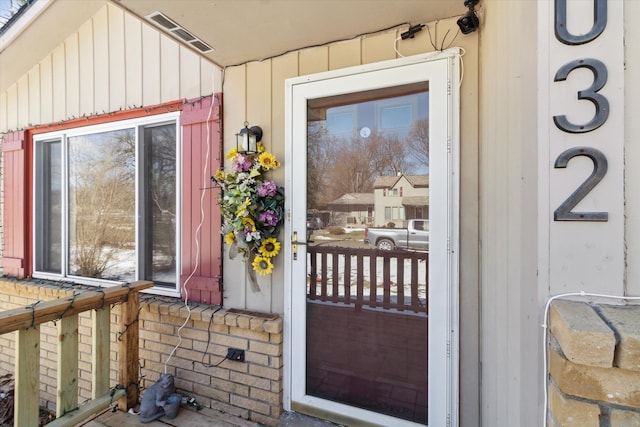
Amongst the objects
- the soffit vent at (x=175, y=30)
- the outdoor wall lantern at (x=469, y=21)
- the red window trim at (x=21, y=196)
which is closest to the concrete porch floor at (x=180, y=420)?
the red window trim at (x=21, y=196)

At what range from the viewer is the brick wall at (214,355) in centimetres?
193

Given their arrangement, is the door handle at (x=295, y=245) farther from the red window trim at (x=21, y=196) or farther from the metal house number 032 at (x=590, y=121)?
the red window trim at (x=21, y=196)

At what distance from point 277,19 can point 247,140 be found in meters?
0.71

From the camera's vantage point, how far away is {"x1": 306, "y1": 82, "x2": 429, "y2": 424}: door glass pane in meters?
1.66

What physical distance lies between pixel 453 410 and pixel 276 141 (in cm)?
187

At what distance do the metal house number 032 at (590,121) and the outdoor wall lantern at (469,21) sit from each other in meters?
0.80

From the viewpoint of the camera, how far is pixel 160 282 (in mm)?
2461

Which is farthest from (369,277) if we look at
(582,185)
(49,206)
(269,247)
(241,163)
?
(49,206)

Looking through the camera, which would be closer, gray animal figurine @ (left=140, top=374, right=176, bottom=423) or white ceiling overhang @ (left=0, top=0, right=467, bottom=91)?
white ceiling overhang @ (left=0, top=0, right=467, bottom=91)

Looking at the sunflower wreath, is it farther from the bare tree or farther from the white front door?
the bare tree

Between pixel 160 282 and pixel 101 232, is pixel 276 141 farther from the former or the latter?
pixel 101 232

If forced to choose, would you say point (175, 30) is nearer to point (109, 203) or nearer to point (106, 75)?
point (106, 75)

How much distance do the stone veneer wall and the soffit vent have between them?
6.88 ft

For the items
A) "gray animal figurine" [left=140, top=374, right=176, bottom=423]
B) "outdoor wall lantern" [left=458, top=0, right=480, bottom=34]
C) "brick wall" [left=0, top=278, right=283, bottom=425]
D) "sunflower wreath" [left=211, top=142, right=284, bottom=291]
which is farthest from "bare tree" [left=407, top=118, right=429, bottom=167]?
"gray animal figurine" [left=140, top=374, right=176, bottom=423]
